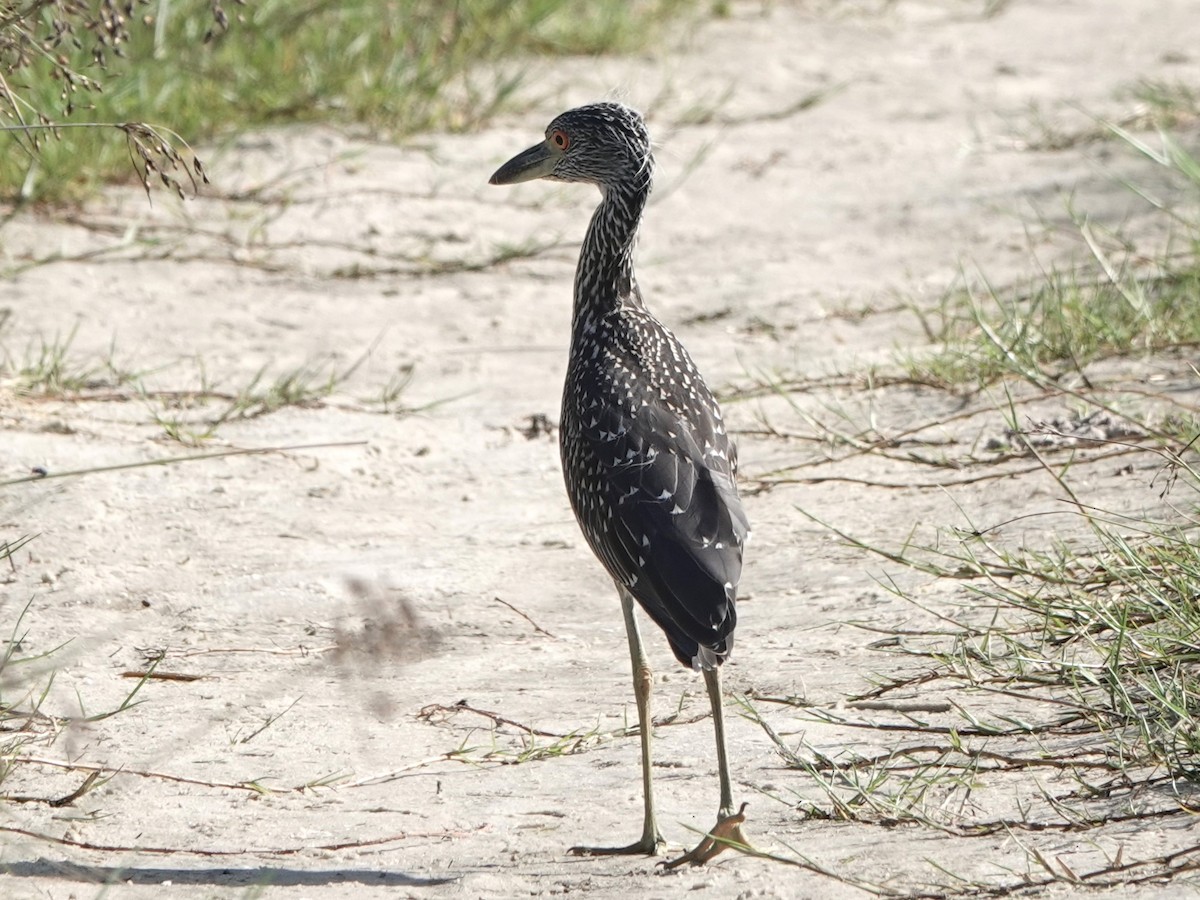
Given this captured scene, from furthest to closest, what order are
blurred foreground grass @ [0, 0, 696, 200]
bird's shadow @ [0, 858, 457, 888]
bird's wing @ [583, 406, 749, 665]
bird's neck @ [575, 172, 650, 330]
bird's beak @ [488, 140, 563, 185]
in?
blurred foreground grass @ [0, 0, 696, 200] < bird's beak @ [488, 140, 563, 185] < bird's neck @ [575, 172, 650, 330] < bird's wing @ [583, 406, 749, 665] < bird's shadow @ [0, 858, 457, 888]

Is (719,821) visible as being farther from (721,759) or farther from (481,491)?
(481,491)

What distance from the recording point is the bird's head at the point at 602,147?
477 centimetres

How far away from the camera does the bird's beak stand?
4973 mm

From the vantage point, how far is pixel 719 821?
349 centimetres

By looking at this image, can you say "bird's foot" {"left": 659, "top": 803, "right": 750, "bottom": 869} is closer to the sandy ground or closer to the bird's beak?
the sandy ground

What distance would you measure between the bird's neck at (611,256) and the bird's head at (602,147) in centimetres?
4

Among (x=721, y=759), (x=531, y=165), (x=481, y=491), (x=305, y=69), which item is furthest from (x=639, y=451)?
(x=305, y=69)

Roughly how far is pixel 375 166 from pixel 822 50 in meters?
3.30

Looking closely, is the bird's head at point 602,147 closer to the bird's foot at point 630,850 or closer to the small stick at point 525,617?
the small stick at point 525,617

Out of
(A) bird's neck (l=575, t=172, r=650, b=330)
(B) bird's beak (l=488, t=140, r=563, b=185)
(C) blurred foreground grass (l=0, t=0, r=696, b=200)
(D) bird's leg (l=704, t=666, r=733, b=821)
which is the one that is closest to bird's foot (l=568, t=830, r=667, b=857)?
(D) bird's leg (l=704, t=666, r=733, b=821)

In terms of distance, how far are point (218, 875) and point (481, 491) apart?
2.44 meters

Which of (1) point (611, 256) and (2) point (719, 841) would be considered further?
(1) point (611, 256)

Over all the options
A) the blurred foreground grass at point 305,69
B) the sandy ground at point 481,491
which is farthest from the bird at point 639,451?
the blurred foreground grass at point 305,69

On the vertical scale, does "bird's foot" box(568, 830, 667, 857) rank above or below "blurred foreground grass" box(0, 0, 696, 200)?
below
